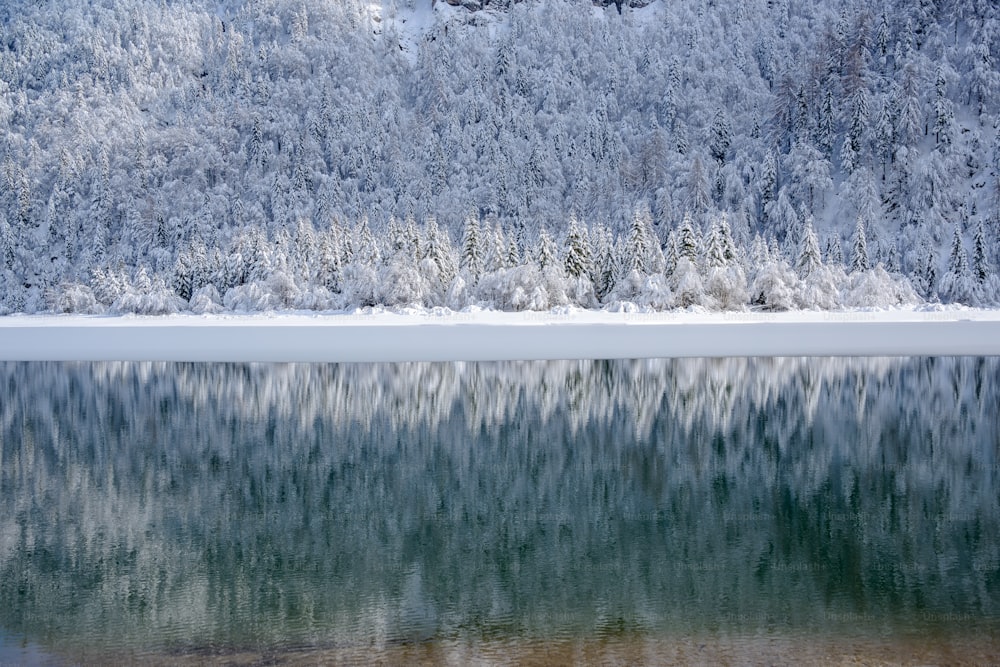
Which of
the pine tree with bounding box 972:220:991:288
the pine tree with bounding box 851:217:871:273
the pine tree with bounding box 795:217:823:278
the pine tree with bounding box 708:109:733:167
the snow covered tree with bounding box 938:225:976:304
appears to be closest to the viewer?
the pine tree with bounding box 795:217:823:278

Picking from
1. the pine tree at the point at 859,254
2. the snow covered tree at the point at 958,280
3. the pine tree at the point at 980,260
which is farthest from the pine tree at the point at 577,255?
the pine tree at the point at 980,260

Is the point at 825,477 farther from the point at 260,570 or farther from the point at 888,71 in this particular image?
the point at 888,71

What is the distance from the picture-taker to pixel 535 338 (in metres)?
47.3

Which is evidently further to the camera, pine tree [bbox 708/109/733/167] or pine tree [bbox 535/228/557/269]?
pine tree [bbox 708/109/733/167]

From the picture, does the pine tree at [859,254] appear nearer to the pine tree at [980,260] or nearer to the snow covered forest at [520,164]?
the snow covered forest at [520,164]

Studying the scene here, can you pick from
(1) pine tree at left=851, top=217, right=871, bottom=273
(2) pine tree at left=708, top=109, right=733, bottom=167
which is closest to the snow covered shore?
(1) pine tree at left=851, top=217, right=871, bottom=273

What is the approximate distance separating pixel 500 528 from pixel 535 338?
35542 mm

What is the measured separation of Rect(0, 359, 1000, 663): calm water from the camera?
8461 millimetres

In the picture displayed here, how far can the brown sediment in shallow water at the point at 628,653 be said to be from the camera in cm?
776

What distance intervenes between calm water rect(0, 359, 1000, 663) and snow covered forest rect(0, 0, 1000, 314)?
188ft

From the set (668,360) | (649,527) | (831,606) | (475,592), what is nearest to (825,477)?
(649,527)

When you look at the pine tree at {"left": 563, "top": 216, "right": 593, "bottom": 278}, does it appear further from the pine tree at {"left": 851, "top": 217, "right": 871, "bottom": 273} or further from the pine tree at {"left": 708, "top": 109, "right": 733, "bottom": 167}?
the pine tree at {"left": 708, "top": 109, "right": 733, "bottom": 167}

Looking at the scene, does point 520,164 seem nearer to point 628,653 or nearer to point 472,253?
point 472,253

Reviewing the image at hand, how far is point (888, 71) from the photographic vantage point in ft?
407
